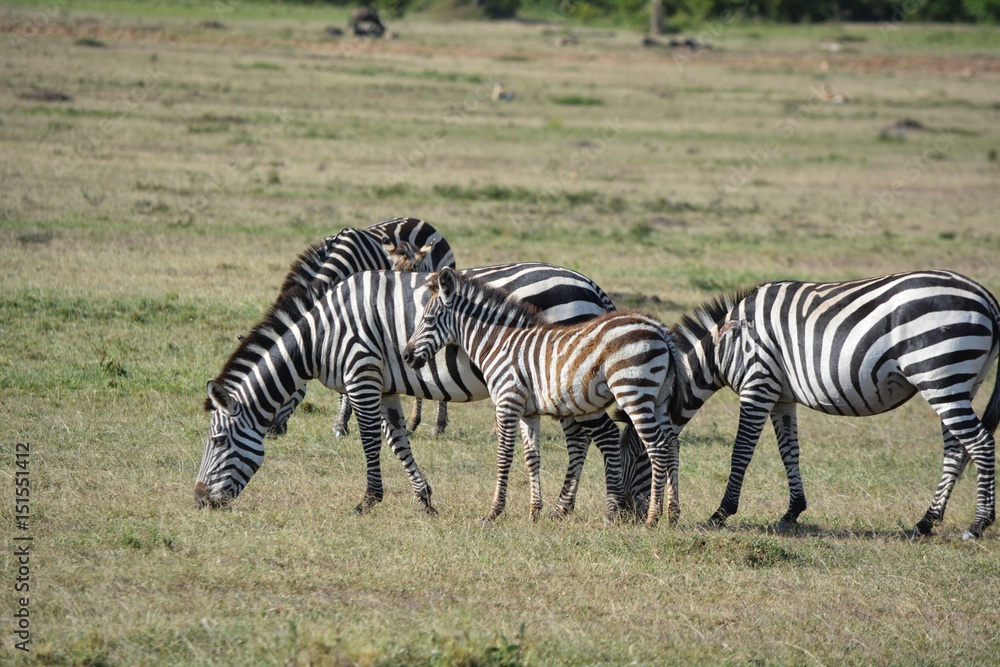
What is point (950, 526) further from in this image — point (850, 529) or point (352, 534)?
point (352, 534)

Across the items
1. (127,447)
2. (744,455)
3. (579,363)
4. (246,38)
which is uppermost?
(246,38)

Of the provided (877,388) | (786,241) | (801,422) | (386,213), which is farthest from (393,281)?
(786,241)

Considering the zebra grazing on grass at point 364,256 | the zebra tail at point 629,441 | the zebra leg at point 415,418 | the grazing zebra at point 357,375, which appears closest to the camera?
the grazing zebra at point 357,375

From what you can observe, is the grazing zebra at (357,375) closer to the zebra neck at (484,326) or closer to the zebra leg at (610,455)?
the zebra leg at (610,455)

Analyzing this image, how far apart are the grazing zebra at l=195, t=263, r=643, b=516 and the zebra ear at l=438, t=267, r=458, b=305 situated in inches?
14.1

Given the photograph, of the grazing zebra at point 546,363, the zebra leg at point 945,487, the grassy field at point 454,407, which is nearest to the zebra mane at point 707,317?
the grazing zebra at point 546,363

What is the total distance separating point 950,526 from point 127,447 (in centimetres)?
678

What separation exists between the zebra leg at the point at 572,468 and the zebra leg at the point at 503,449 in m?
0.49

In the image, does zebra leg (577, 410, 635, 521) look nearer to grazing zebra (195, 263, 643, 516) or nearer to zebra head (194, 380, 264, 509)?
grazing zebra (195, 263, 643, 516)

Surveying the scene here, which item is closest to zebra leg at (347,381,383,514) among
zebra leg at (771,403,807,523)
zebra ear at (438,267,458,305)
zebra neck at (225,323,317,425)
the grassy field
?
the grassy field

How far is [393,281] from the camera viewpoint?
8.76 metres

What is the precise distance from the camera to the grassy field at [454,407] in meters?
6.30

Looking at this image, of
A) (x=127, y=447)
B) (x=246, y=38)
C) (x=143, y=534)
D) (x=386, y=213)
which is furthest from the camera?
(x=246, y=38)

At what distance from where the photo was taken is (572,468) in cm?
854
